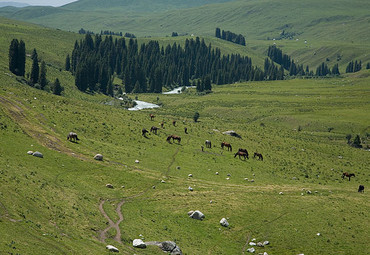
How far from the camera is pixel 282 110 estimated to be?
158875mm

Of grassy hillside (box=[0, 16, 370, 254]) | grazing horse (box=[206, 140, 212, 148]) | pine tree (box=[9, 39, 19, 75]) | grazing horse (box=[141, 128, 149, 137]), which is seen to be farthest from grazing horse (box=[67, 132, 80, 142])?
pine tree (box=[9, 39, 19, 75])

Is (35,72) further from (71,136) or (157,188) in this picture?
(157,188)

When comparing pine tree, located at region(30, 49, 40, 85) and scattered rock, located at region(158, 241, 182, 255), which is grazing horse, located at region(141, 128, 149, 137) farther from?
pine tree, located at region(30, 49, 40, 85)

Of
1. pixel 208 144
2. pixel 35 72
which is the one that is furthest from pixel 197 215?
pixel 35 72

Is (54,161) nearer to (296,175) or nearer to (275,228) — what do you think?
(275,228)

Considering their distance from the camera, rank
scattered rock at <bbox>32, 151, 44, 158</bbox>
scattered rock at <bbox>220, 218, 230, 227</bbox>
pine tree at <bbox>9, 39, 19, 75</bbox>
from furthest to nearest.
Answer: pine tree at <bbox>9, 39, 19, 75</bbox>, scattered rock at <bbox>32, 151, 44, 158</bbox>, scattered rock at <bbox>220, 218, 230, 227</bbox>

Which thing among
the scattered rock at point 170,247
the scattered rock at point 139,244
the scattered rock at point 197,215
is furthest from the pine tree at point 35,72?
the scattered rock at point 170,247

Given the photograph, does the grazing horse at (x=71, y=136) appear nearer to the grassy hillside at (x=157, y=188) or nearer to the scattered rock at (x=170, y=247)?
the grassy hillside at (x=157, y=188)

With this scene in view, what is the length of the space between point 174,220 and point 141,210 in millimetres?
3811

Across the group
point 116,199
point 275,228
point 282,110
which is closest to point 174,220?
point 116,199

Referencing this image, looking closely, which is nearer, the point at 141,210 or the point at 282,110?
the point at 141,210

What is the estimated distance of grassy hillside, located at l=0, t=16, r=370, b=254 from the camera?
3841 cm

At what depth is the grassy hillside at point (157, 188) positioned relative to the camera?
3841cm

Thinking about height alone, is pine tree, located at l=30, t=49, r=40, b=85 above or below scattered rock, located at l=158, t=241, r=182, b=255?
above
